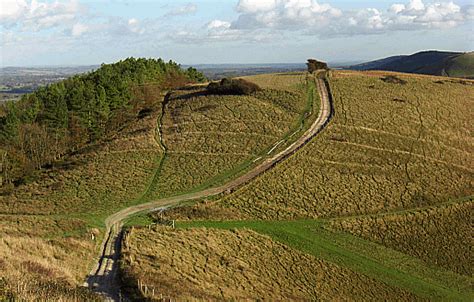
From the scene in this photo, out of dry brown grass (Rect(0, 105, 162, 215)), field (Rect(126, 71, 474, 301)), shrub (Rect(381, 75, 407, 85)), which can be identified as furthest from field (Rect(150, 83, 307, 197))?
shrub (Rect(381, 75, 407, 85))

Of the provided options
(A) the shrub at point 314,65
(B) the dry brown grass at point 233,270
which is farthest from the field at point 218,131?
(A) the shrub at point 314,65

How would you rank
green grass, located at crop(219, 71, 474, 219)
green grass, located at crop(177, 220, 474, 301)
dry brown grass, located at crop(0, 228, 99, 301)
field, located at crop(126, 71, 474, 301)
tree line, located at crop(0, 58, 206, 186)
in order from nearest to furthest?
dry brown grass, located at crop(0, 228, 99, 301)
green grass, located at crop(177, 220, 474, 301)
field, located at crop(126, 71, 474, 301)
green grass, located at crop(219, 71, 474, 219)
tree line, located at crop(0, 58, 206, 186)

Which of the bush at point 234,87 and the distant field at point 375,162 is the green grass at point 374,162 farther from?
the bush at point 234,87

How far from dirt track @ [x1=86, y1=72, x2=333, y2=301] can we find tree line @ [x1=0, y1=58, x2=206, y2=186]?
929 inches

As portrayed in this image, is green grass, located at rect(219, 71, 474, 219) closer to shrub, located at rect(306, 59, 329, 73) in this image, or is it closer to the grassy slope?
the grassy slope

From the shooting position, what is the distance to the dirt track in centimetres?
2242

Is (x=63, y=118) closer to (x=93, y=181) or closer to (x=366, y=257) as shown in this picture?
(x=93, y=181)

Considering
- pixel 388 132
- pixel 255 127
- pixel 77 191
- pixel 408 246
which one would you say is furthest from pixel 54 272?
pixel 388 132

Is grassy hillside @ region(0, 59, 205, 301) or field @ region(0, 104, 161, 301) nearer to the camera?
field @ region(0, 104, 161, 301)

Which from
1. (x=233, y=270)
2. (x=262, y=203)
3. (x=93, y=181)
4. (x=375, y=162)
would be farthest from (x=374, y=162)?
(x=93, y=181)

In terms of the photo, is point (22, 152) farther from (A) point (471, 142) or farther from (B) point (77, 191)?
(A) point (471, 142)

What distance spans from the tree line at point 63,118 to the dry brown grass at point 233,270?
101 feet

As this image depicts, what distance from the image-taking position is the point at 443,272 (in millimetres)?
35125

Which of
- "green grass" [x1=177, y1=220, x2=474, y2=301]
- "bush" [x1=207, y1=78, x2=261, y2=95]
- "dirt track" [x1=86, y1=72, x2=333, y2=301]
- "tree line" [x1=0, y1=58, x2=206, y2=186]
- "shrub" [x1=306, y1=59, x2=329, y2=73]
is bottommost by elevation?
"green grass" [x1=177, y1=220, x2=474, y2=301]
